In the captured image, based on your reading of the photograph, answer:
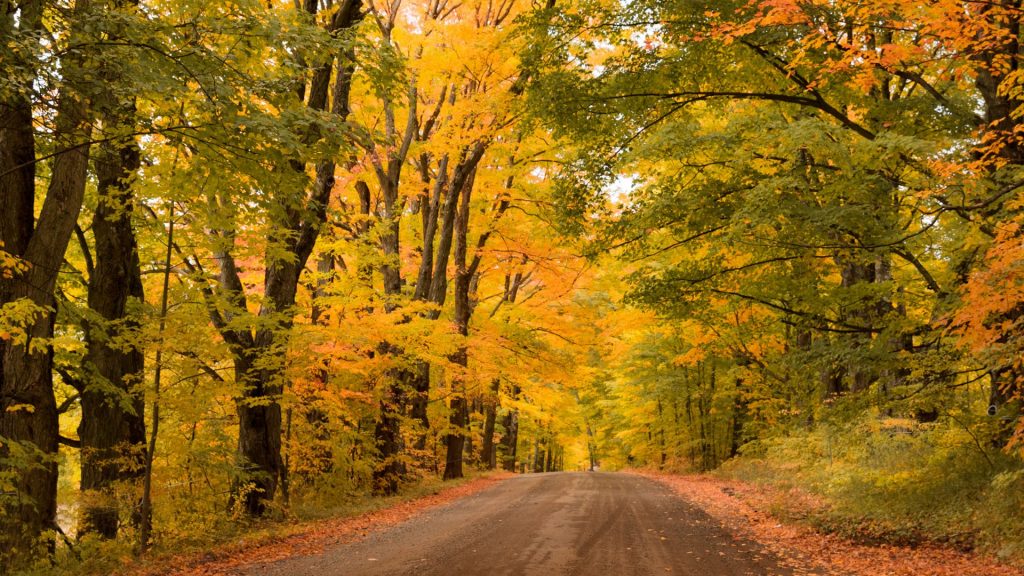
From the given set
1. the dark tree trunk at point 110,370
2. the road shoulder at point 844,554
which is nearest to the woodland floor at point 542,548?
the road shoulder at point 844,554

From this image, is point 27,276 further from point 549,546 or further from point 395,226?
point 395,226

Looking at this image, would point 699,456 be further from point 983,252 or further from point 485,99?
point 983,252

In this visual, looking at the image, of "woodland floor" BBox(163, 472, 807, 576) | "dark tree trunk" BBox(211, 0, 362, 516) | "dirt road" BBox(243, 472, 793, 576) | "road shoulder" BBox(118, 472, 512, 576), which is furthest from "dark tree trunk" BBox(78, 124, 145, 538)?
"dirt road" BBox(243, 472, 793, 576)

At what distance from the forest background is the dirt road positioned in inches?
87.0

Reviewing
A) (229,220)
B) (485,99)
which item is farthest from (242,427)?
(485,99)

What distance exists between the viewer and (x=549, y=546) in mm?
8734

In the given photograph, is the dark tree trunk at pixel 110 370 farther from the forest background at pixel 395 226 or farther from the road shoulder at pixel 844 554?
the road shoulder at pixel 844 554

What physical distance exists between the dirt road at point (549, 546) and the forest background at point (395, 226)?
2209mm

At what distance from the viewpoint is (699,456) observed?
98.5 ft

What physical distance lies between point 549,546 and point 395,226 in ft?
36.0

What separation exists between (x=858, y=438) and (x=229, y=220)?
1277 cm

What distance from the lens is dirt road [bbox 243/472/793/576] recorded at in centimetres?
759

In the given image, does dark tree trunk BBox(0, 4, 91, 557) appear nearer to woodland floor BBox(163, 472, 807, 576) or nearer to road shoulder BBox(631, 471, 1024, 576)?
woodland floor BBox(163, 472, 807, 576)

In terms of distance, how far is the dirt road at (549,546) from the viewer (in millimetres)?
7590
